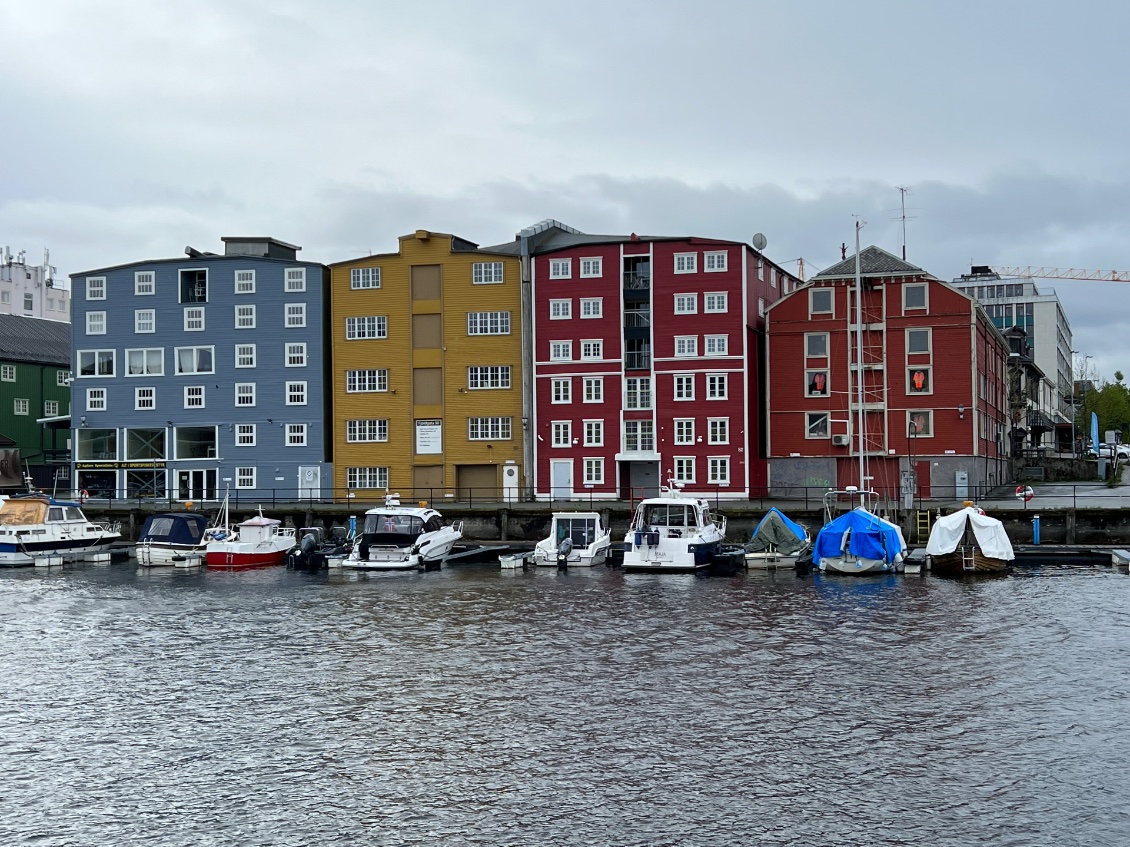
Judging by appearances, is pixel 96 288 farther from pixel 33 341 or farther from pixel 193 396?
pixel 33 341

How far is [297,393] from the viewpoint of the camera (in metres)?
82.2

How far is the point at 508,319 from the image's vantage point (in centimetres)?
7931

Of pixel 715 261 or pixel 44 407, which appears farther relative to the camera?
pixel 44 407

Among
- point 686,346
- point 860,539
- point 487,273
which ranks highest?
point 487,273

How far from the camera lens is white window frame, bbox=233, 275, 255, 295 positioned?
83.4 meters

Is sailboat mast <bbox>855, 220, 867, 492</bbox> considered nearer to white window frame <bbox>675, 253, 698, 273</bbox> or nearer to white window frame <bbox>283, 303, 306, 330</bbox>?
white window frame <bbox>675, 253, 698, 273</bbox>

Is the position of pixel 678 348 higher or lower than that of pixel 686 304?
lower

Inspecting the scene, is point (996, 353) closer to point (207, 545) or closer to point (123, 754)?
point (207, 545)

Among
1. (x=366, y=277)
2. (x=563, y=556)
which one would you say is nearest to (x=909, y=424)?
(x=563, y=556)

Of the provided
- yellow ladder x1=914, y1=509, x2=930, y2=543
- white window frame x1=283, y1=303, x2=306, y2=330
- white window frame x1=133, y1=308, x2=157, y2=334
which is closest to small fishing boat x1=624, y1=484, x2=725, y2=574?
yellow ladder x1=914, y1=509, x2=930, y2=543

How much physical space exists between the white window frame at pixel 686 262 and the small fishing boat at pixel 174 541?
3243 centimetres

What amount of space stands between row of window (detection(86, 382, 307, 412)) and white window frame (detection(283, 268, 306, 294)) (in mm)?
6441

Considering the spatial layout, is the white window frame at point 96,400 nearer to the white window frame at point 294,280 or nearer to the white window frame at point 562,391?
the white window frame at point 294,280

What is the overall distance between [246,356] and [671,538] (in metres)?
42.0
